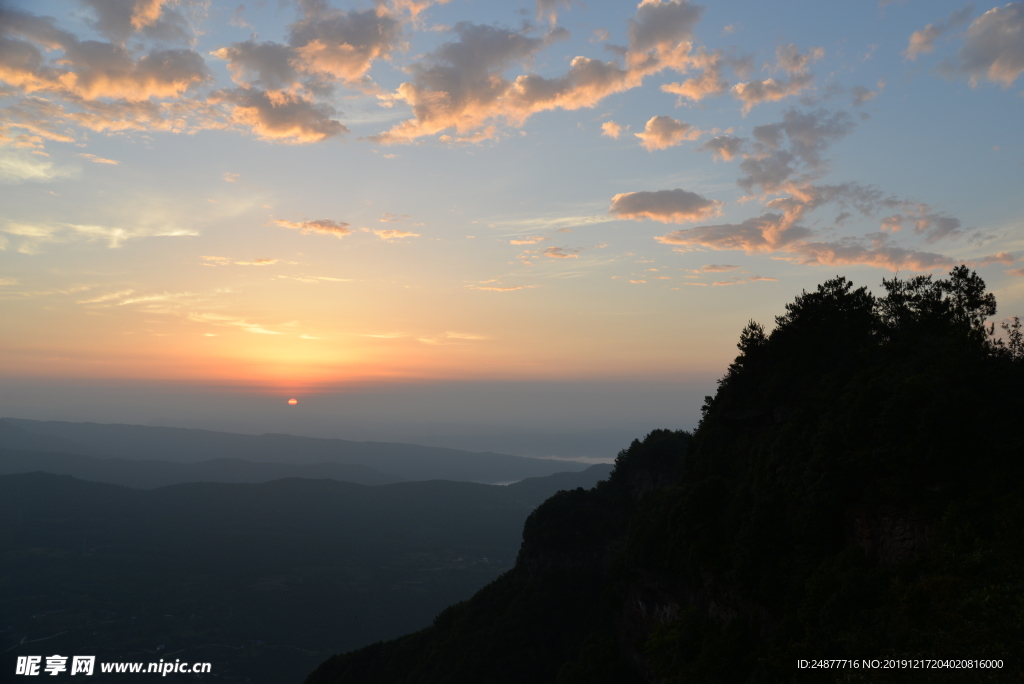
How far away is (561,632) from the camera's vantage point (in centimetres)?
7975

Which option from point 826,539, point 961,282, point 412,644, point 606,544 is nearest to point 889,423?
point 826,539

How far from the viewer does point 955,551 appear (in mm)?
22781

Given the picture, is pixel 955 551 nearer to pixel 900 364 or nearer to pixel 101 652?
pixel 900 364

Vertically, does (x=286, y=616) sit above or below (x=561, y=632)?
below

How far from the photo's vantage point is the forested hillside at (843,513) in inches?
837

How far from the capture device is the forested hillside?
21250 mm

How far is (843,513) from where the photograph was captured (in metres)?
30.6

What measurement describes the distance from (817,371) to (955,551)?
73.1 feet

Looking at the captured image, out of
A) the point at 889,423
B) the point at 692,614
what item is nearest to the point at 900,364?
the point at 889,423

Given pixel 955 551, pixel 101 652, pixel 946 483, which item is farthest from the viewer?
pixel 101 652

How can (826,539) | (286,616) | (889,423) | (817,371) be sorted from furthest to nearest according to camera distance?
(286,616)
(817,371)
(826,539)
(889,423)

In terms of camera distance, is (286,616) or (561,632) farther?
(286,616)

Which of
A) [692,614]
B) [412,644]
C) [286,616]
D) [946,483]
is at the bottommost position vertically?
[286,616]

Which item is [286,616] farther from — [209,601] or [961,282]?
[961,282]
